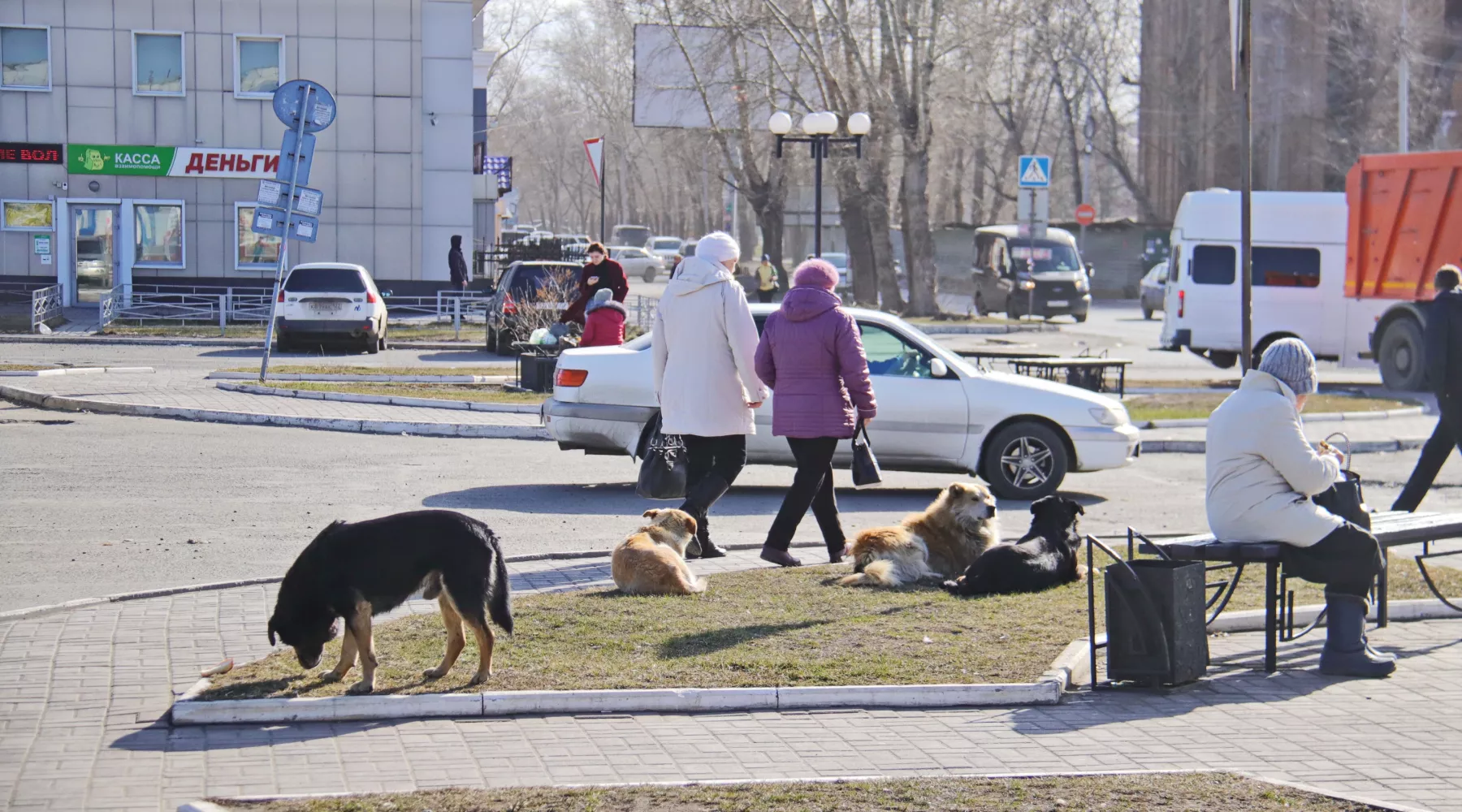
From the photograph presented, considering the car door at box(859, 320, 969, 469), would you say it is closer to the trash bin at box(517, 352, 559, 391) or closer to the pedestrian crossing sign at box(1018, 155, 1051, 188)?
the trash bin at box(517, 352, 559, 391)

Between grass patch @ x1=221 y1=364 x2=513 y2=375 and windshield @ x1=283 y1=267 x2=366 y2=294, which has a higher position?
windshield @ x1=283 y1=267 x2=366 y2=294

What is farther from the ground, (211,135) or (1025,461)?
(211,135)

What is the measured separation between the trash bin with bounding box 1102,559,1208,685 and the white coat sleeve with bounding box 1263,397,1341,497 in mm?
648

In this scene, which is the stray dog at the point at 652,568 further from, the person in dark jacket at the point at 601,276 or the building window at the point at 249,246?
the building window at the point at 249,246

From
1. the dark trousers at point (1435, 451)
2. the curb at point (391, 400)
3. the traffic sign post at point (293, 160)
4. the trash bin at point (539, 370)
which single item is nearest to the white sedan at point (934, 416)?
the dark trousers at point (1435, 451)

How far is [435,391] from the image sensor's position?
19438 mm

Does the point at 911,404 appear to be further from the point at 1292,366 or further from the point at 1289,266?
the point at 1289,266

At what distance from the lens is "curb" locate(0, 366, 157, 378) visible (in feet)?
64.5

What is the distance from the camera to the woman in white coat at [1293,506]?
6.75 meters

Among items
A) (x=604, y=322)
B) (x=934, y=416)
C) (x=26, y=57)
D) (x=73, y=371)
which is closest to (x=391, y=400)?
(x=604, y=322)

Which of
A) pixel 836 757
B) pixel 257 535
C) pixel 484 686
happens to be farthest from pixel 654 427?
pixel 836 757

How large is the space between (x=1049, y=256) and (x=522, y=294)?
71.2 ft

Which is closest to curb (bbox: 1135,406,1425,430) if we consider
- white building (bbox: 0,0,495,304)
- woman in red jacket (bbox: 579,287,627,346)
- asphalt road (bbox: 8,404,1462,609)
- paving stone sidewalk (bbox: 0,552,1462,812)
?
asphalt road (bbox: 8,404,1462,609)

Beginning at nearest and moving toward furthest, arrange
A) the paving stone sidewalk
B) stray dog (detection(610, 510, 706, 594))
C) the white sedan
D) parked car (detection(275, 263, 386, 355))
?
the paving stone sidewalk
stray dog (detection(610, 510, 706, 594))
the white sedan
parked car (detection(275, 263, 386, 355))
